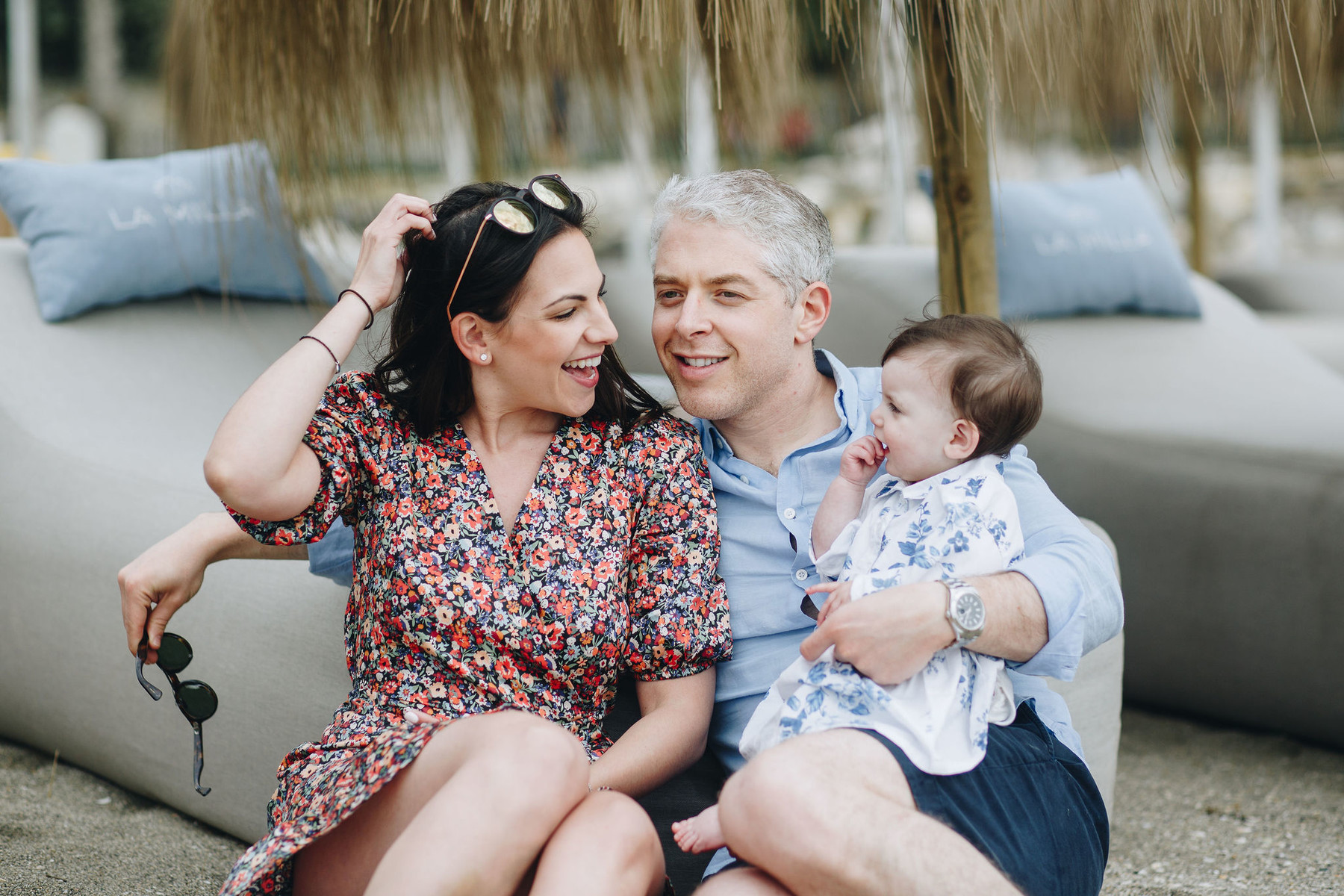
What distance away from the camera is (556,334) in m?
1.69

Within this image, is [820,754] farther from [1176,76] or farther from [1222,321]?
[1222,321]

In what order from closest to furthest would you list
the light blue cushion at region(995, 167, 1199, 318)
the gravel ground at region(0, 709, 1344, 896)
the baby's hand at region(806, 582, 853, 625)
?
the baby's hand at region(806, 582, 853, 625)
the gravel ground at region(0, 709, 1344, 896)
the light blue cushion at region(995, 167, 1199, 318)

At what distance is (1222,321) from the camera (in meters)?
3.69

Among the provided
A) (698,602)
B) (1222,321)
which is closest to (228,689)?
(698,602)

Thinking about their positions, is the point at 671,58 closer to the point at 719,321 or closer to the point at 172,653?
the point at 719,321

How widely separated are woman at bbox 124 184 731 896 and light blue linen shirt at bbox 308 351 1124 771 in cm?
10

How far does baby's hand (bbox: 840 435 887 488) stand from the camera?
1716 millimetres

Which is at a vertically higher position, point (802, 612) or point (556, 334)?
point (556, 334)

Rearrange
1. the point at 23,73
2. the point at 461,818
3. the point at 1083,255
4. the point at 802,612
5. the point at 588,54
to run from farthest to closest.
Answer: the point at 23,73 → the point at 1083,255 → the point at 588,54 → the point at 802,612 → the point at 461,818

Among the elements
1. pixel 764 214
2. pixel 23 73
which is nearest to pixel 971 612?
pixel 764 214

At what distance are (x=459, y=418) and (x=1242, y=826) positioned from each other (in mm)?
1770

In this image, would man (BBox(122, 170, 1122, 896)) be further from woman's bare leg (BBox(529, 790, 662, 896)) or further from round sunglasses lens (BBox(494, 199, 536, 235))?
round sunglasses lens (BBox(494, 199, 536, 235))

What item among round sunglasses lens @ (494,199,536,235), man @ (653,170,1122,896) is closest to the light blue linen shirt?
man @ (653,170,1122,896)

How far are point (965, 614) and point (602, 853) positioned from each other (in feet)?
1.76
